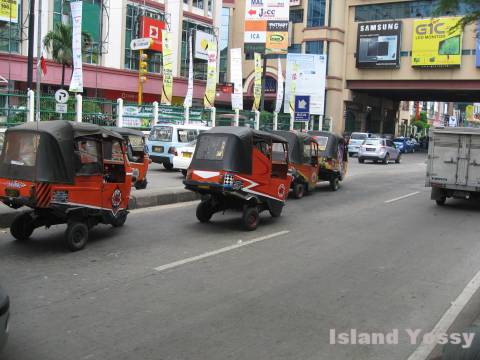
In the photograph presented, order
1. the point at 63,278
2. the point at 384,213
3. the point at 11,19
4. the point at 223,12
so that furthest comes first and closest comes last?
the point at 223,12 → the point at 11,19 → the point at 384,213 → the point at 63,278

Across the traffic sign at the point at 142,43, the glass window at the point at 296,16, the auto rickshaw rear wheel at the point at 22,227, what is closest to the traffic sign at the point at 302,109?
the traffic sign at the point at 142,43

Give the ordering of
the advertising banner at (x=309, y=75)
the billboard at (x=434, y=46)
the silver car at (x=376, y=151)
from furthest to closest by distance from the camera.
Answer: the billboard at (x=434, y=46)
the advertising banner at (x=309, y=75)
the silver car at (x=376, y=151)

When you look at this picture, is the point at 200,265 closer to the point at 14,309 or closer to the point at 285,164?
the point at 14,309

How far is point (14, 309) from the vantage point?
5.70 m

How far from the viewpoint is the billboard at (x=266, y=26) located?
41.0 meters

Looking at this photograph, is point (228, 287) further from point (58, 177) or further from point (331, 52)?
point (331, 52)

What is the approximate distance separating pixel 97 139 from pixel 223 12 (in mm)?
57063

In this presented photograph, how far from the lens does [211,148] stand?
1066cm

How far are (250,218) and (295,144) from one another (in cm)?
554

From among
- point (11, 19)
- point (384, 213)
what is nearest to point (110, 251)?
point (384, 213)

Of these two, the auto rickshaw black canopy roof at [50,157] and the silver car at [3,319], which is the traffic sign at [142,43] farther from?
the silver car at [3,319]

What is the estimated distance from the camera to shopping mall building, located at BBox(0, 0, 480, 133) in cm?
4325

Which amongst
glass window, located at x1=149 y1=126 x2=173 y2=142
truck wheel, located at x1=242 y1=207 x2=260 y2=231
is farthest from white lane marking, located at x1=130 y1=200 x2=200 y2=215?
glass window, located at x1=149 y1=126 x2=173 y2=142

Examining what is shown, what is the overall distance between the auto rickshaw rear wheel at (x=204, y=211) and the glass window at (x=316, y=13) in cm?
4777
